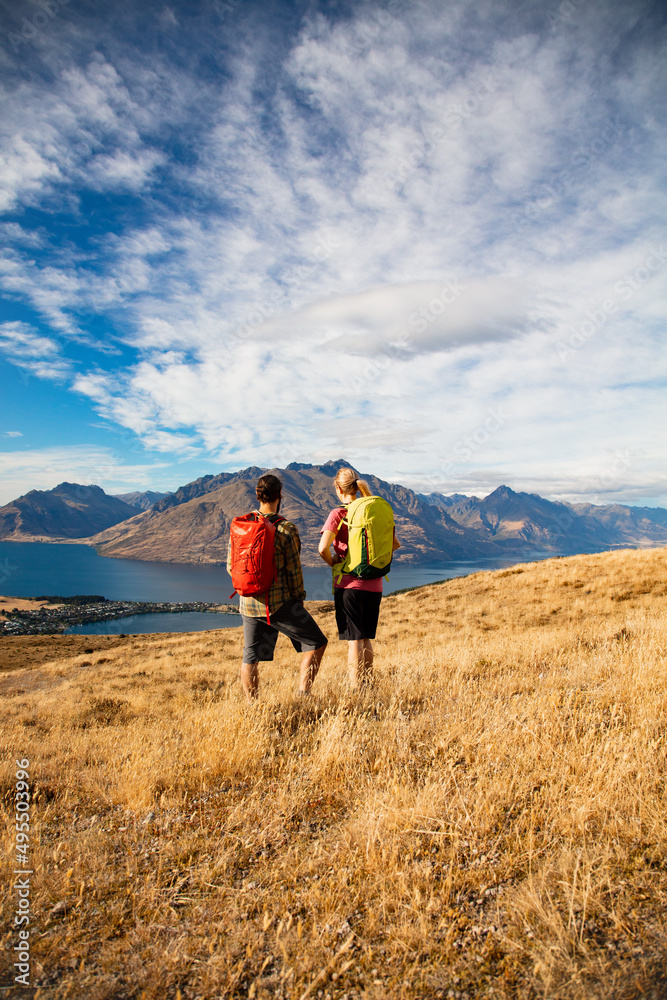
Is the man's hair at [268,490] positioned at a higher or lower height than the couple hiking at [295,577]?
higher

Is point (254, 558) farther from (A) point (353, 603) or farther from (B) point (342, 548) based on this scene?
(A) point (353, 603)

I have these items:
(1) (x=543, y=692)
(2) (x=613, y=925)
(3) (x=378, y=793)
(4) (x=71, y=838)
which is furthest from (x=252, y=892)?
(1) (x=543, y=692)

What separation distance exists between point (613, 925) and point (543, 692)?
9.14ft

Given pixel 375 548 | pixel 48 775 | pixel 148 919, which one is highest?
pixel 375 548

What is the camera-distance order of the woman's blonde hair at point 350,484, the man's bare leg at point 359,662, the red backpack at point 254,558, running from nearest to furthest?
1. the red backpack at point 254,558
2. the man's bare leg at point 359,662
3. the woman's blonde hair at point 350,484

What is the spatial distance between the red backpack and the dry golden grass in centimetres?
126

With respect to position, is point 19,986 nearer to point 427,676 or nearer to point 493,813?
point 493,813

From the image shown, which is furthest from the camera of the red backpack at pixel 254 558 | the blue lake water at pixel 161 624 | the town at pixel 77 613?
the blue lake water at pixel 161 624

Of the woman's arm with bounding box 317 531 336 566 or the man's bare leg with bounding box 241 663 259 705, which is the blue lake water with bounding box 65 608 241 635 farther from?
the woman's arm with bounding box 317 531 336 566

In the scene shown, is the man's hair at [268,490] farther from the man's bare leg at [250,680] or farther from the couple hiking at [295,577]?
the man's bare leg at [250,680]

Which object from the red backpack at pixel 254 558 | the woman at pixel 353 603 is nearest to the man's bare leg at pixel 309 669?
the woman at pixel 353 603

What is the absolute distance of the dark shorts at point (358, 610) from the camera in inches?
200

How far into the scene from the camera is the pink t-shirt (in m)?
5.09

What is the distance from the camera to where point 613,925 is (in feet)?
6.73
